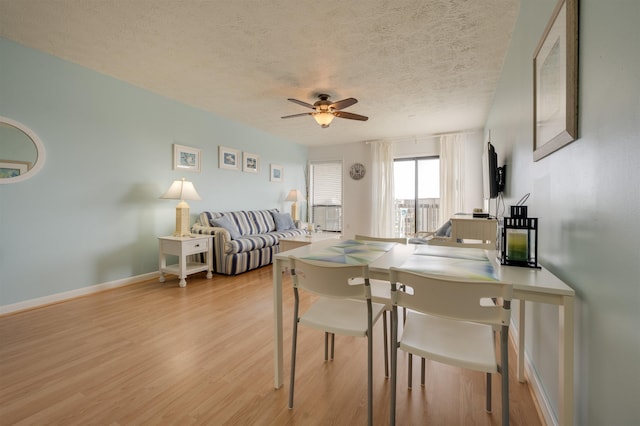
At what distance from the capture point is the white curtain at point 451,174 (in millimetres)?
5680

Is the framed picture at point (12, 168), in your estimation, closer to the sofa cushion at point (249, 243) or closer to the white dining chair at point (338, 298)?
the sofa cushion at point (249, 243)

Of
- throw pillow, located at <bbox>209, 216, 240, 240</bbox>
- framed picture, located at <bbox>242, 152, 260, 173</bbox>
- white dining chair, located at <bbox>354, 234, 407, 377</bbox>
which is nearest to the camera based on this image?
white dining chair, located at <bbox>354, 234, 407, 377</bbox>

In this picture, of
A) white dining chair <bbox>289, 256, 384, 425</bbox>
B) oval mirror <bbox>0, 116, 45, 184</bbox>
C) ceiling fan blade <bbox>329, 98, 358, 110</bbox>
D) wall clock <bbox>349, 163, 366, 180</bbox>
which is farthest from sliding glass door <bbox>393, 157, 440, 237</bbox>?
oval mirror <bbox>0, 116, 45, 184</bbox>

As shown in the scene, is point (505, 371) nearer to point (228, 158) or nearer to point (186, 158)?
point (186, 158)

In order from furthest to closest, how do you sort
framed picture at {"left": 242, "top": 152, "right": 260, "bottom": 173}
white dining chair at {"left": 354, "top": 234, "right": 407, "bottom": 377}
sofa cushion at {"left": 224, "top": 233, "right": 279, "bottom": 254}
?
1. framed picture at {"left": 242, "top": 152, "right": 260, "bottom": 173}
2. sofa cushion at {"left": 224, "top": 233, "right": 279, "bottom": 254}
3. white dining chair at {"left": 354, "top": 234, "right": 407, "bottom": 377}

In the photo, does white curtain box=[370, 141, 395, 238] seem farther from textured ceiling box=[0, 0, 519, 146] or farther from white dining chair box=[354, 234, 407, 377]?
white dining chair box=[354, 234, 407, 377]

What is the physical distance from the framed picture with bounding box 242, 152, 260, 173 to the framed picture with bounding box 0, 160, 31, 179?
9.78ft

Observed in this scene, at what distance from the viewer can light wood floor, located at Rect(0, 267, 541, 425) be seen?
1.40 meters

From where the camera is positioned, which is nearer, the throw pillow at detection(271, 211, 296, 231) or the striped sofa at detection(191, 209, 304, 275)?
the striped sofa at detection(191, 209, 304, 275)

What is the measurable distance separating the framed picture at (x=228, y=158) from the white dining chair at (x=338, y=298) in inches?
152

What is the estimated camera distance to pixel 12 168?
2.66 m

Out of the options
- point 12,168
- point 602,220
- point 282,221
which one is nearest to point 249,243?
point 282,221

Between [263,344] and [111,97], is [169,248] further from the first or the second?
[263,344]

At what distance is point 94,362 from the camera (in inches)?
73.2
